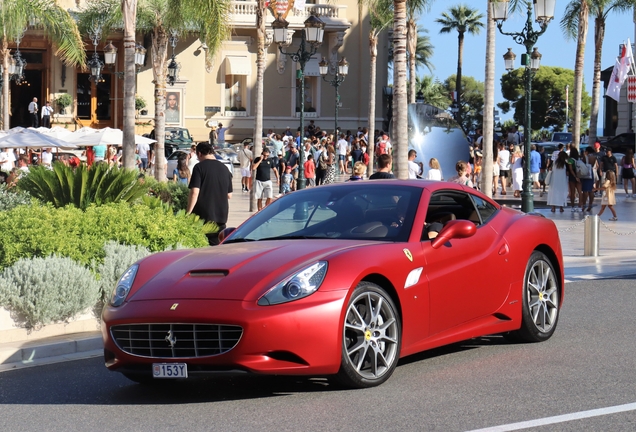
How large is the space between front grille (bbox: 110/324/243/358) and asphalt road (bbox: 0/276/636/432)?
358 millimetres

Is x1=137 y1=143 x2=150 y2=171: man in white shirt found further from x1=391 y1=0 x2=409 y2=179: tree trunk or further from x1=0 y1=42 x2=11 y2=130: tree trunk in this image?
x1=391 y1=0 x2=409 y2=179: tree trunk

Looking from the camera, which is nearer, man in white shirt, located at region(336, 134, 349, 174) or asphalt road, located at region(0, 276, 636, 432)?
asphalt road, located at region(0, 276, 636, 432)

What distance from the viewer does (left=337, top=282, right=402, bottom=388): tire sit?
7.20 m

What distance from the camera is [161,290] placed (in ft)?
23.7

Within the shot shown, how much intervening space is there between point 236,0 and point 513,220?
5386cm

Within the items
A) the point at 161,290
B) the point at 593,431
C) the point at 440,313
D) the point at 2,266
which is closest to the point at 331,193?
the point at 440,313

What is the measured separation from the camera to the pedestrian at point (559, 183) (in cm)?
2892

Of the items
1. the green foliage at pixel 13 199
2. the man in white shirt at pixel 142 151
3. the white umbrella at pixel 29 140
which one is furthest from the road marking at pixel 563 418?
the man in white shirt at pixel 142 151

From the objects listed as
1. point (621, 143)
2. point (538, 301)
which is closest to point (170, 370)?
point (538, 301)

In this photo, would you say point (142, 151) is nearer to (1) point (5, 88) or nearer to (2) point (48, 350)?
(1) point (5, 88)

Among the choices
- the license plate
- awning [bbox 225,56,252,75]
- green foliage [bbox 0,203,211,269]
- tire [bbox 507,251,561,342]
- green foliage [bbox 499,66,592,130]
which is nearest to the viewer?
the license plate

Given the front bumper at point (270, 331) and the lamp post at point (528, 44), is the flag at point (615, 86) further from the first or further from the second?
the front bumper at point (270, 331)

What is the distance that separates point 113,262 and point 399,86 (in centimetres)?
1178

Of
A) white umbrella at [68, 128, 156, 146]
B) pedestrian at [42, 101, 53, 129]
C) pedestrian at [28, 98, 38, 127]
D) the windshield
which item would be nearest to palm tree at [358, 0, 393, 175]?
white umbrella at [68, 128, 156, 146]
